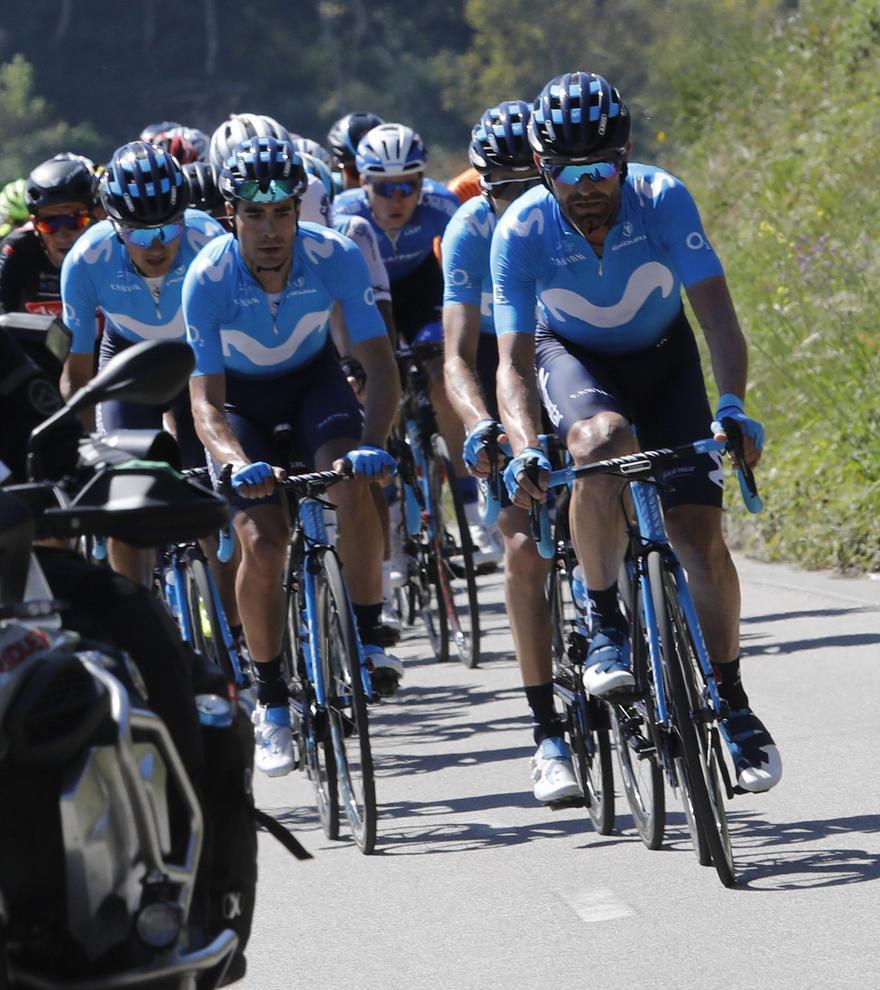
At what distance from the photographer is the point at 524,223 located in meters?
6.50

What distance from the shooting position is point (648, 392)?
6.55 meters

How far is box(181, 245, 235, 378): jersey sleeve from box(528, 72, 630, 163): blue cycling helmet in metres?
1.68

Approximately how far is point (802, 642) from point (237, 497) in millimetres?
3310

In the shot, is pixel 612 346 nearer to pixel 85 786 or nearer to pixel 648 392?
pixel 648 392

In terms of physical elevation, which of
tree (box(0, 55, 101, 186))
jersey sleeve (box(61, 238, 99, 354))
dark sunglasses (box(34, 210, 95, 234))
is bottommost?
jersey sleeve (box(61, 238, 99, 354))

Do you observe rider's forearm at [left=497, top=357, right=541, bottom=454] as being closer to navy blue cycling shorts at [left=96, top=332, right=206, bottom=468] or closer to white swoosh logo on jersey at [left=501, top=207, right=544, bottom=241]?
white swoosh logo on jersey at [left=501, top=207, right=544, bottom=241]

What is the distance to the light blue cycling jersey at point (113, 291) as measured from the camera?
28.2 feet

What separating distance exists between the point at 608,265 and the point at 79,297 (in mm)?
2885

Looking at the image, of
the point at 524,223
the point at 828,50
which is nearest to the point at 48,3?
the point at 828,50

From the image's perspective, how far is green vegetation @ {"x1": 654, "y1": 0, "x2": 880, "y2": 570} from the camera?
12.0 m

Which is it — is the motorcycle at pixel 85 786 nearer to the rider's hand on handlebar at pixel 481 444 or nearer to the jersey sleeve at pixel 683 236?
the rider's hand on handlebar at pixel 481 444

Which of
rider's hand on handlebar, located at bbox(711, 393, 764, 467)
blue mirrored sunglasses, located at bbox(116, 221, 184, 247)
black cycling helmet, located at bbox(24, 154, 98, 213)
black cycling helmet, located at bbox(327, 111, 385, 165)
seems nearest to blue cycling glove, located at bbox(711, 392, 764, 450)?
rider's hand on handlebar, located at bbox(711, 393, 764, 467)

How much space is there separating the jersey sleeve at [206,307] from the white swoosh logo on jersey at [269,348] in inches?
5.5

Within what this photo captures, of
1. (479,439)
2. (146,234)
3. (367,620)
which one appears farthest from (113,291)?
(479,439)
